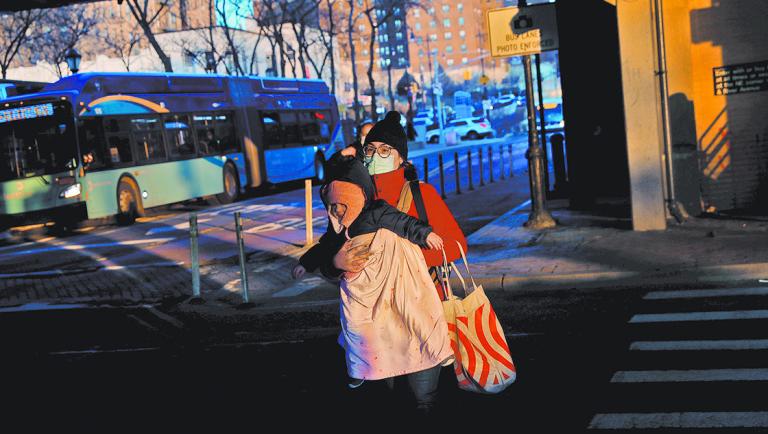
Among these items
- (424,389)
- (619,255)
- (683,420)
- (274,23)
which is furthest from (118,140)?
(274,23)

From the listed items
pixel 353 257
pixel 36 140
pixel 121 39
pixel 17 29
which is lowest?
pixel 353 257

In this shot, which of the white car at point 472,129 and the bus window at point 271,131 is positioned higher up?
the bus window at point 271,131

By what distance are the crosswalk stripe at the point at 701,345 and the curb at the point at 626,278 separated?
9.11 ft

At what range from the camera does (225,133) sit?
2975cm

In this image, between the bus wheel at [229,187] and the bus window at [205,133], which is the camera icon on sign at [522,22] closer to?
the bus window at [205,133]

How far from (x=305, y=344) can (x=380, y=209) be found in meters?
3.70

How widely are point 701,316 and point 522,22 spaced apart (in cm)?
729

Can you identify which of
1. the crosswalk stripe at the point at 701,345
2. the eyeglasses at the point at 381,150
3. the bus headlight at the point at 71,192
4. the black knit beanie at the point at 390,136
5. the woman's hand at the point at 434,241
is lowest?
the crosswalk stripe at the point at 701,345

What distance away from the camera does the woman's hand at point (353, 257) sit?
537cm

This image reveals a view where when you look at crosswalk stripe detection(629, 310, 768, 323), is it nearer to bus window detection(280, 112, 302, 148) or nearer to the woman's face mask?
the woman's face mask

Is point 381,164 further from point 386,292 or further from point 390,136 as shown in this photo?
point 386,292

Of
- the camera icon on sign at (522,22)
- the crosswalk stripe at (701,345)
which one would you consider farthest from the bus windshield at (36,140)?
the crosswalk stripe at (701,345)

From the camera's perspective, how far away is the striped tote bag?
5.65 m

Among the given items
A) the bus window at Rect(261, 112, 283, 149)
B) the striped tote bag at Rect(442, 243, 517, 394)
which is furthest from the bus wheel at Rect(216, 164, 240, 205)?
the striped tote bag at Rect(442, 243, 517, 394)
